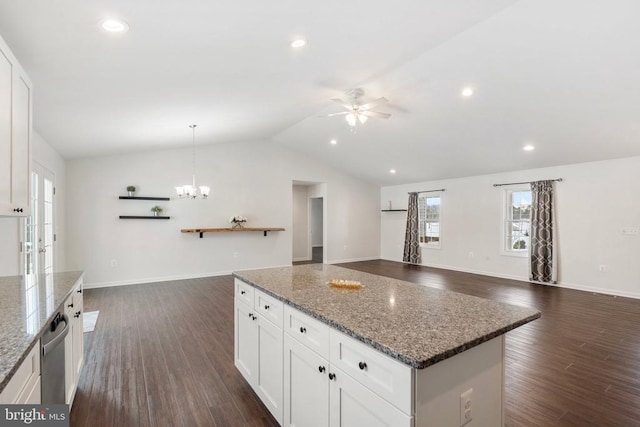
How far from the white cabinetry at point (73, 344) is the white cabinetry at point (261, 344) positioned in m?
1.14

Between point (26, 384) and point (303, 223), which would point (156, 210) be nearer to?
point (303, 223)

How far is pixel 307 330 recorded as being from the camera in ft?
5.75

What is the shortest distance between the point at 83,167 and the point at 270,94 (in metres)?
4.33

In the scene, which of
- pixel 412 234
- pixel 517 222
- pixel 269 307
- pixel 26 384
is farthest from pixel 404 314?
pixel 412 234

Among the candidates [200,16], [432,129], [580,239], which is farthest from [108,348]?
[580,239]

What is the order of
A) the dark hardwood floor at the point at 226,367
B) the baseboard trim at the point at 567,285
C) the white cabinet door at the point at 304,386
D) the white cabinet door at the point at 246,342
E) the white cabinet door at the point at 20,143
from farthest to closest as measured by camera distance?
the baseboard trim at the point at 567,285 < the white cabinet door at the point at 246,342 < the dark hardwood floor at the point at 226,367 < the white cabinet door at the point at 20,143 < the white cabinet door at the point at 304,386

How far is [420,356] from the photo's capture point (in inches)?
44.7

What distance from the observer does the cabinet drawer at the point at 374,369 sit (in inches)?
45.9

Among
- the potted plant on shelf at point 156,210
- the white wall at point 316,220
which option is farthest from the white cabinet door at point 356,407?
the white wall at point 316,220

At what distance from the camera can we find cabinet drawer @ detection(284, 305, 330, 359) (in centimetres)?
161

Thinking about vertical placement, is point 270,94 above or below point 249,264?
above

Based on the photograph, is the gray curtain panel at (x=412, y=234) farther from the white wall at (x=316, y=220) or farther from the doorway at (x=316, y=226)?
the white wall at (x=316, y=220)

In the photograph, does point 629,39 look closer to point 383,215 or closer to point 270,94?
point 270,94

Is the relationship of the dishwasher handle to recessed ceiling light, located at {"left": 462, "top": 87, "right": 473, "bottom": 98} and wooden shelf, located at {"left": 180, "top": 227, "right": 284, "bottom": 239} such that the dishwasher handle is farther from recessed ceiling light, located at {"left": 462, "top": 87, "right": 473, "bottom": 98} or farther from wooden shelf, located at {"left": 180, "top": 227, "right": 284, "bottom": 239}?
wooden shelf, located at {"left": 180, "top": 227, "right": 284, "bottom": 239}
